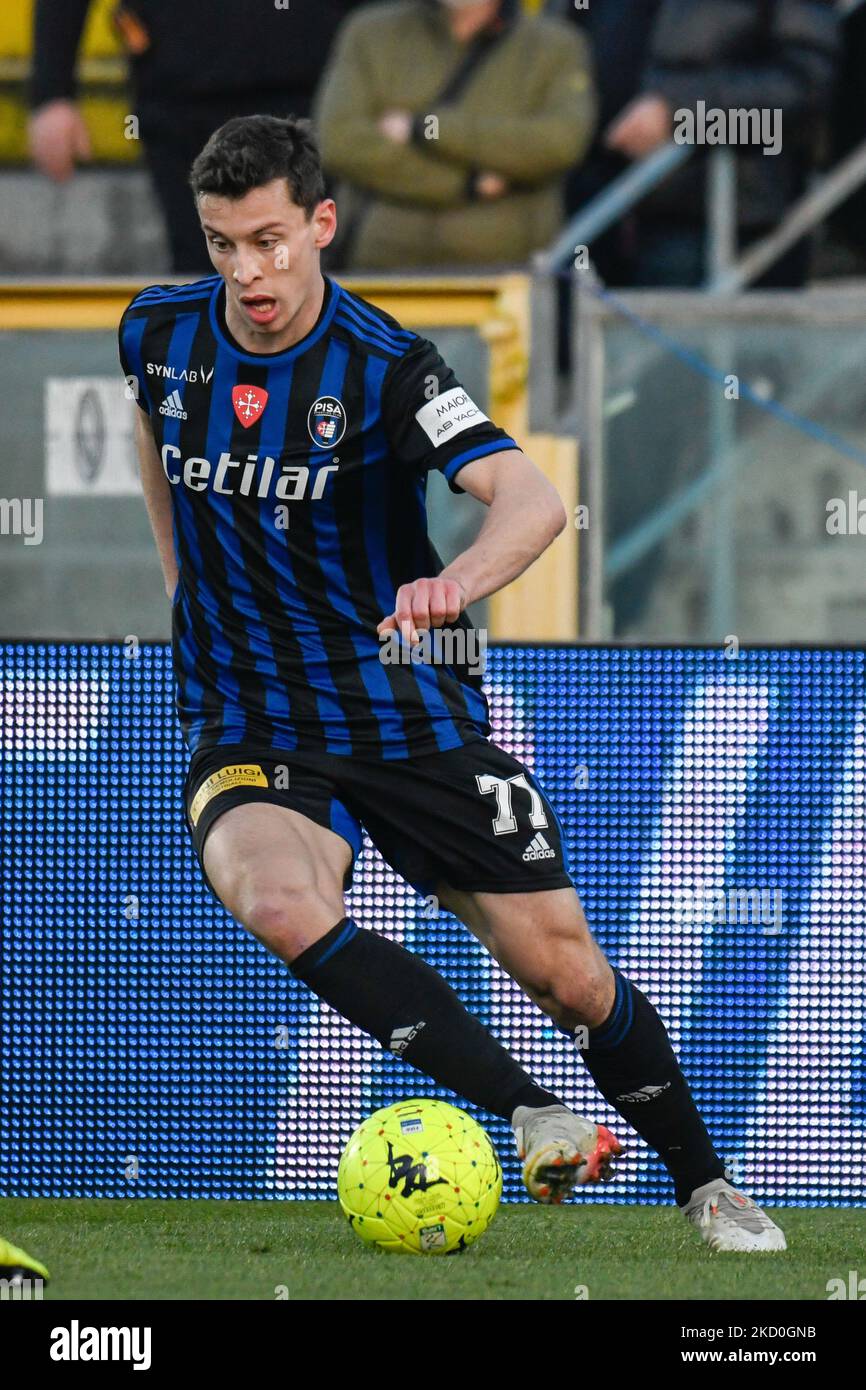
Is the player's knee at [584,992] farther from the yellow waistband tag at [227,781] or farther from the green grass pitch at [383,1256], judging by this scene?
the yellow waistband tag at [227,781]

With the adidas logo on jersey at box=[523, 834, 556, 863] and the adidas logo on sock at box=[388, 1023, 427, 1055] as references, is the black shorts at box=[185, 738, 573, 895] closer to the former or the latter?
the adidas logo on jersey at box=[523, 834, 556, 863]

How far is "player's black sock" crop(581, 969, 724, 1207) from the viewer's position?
168 inches

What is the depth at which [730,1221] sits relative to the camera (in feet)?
13.8

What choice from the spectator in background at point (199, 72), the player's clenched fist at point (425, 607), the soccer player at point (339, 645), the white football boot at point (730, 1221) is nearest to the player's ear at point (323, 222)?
the soccer player at point (339, 645)

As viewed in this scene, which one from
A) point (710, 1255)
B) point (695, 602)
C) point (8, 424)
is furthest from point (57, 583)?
point (710, 1255)

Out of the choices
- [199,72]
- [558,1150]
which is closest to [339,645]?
[558,1150]

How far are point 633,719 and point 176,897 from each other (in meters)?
1.19

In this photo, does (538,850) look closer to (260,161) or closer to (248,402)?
(248,402)

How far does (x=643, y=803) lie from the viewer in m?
5.15

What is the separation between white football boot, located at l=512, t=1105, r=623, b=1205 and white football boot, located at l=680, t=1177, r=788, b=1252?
1.45ft

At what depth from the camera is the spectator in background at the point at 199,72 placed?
7633 millimetres

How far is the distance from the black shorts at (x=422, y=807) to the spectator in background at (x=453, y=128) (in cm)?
360

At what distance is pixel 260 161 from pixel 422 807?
1254 mm
